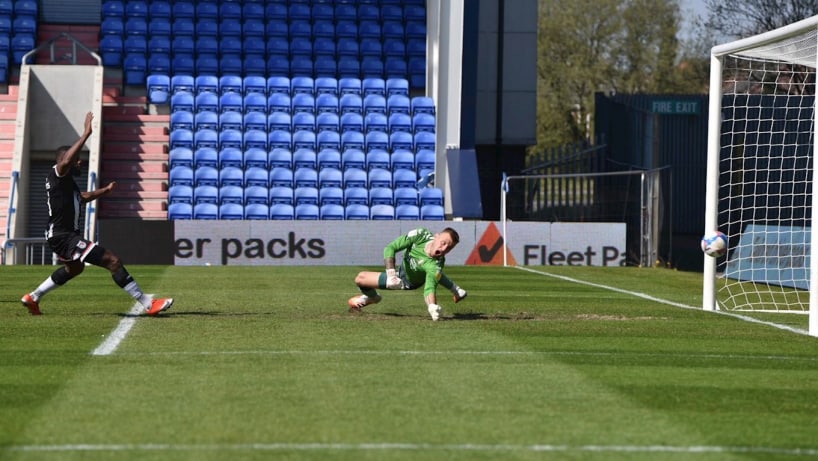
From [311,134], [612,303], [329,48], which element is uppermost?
[329,48]

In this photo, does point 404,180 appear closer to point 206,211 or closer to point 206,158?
point 206,158

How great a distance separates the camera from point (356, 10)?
1500 inches

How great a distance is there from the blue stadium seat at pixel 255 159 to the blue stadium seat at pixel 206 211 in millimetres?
2104

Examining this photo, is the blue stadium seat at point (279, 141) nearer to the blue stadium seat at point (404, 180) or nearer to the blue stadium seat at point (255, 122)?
the blue stadium seat at point (255, 122)


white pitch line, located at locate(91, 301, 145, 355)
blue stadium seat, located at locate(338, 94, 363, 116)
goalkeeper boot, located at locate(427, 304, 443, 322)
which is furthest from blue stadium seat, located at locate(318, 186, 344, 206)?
goalkeeper boot, located at locate(427, 304, 443, 322)

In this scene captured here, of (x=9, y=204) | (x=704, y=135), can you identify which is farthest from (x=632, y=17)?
(x=9, y=204)

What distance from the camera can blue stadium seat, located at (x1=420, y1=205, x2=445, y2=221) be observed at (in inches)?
1240

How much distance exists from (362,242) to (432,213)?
402cm

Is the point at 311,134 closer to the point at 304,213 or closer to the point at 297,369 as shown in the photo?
the point at 304,213

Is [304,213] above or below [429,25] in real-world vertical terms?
below

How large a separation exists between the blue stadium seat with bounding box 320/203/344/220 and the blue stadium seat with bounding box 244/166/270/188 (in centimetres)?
167

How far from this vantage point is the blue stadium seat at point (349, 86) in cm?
3550

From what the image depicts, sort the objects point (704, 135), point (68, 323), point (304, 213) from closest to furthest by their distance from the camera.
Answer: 1. point (68, 323)
2. point (304, 213)
3. point (704, 135)

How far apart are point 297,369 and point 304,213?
22.0m
